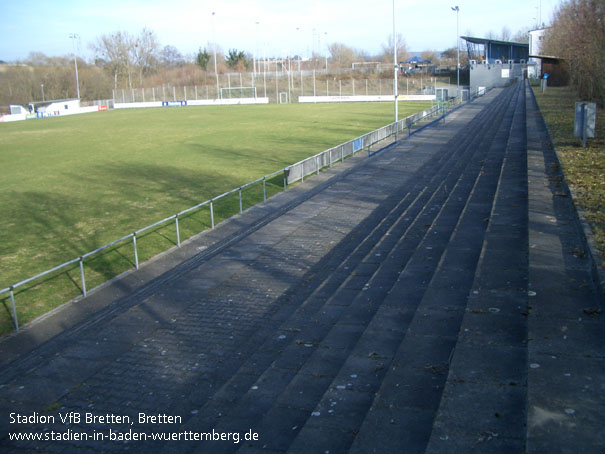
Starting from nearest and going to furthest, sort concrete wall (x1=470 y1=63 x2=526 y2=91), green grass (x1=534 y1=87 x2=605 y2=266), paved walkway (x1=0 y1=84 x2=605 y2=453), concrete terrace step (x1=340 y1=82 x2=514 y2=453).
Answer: concrete terrace step (x1=340 y1=82 x2=514 y2=453), paved walkway (x1=0 y1=84 x2=605 y2=453), green grass (x1=534 y1=87 x2=605 y2=266), concrete wall (x1=470 y1=63 x2=526 y2=91)

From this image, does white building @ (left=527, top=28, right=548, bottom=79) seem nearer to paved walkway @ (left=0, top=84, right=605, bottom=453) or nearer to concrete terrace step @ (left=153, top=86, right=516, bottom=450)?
paved walkway @ (left=0, top=84, right=605, bottom=453)

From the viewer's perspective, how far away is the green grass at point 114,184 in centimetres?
1414

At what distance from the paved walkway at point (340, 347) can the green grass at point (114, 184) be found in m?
1.91

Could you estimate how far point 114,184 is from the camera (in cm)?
2469

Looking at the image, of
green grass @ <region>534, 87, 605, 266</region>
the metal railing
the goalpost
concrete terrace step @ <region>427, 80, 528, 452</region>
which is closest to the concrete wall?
the goalpost

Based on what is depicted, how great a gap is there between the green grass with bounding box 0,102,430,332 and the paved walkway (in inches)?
75.1

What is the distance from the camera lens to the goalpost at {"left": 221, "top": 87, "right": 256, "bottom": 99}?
93500 millimetres

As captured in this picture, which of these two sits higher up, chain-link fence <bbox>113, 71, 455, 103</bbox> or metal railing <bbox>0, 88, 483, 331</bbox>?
chain-link fence <bbox>113, 71, 455, 103</bbox>

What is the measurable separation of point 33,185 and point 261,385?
2178 cm

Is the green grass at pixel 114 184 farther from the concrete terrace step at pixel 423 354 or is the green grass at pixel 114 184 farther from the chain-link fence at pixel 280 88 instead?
the chain-link fence at pixel 280 88

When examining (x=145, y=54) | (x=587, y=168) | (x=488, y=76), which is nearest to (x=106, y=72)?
(x=145, y=54)

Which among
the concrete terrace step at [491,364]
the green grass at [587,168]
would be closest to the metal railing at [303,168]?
the concrete terrace step at [491,364]

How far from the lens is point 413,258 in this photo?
11.7 m

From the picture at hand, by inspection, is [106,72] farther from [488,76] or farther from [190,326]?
[190,326]
